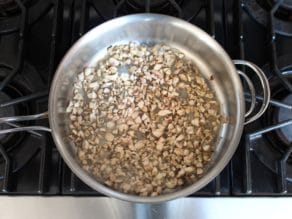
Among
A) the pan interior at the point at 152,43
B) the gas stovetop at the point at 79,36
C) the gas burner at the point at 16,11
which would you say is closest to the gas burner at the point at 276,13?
the gas stovetop at the point at 79,36

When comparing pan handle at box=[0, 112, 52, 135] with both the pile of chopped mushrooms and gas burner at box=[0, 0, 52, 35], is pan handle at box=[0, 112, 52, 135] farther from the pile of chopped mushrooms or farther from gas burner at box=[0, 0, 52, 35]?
gas burner at box=[0, 0, 52, 35]

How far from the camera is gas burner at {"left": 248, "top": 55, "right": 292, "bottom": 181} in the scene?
0.66m

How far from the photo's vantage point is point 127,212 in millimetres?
638

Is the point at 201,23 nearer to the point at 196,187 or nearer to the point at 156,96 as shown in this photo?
the point at 156,96

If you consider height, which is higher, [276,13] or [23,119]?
[276,13]

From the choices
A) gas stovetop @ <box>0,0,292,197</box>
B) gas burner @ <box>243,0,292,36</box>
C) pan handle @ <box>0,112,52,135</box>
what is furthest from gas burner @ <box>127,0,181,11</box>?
pan handle @ <box>0,112,52,135</box>

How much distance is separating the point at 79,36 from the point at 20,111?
155 mm

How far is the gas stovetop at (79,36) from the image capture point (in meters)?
0.65

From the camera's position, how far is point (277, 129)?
666 mm

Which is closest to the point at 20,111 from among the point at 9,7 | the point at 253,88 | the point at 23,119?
the point at 23,119

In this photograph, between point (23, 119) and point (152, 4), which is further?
point (152, 4)

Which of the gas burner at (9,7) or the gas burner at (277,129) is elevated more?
the gas burner at (9,7)

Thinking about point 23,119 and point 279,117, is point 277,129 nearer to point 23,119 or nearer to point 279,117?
point 279,117

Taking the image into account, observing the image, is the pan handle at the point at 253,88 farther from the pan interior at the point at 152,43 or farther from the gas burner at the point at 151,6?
the gas burner at the point at 151,6
